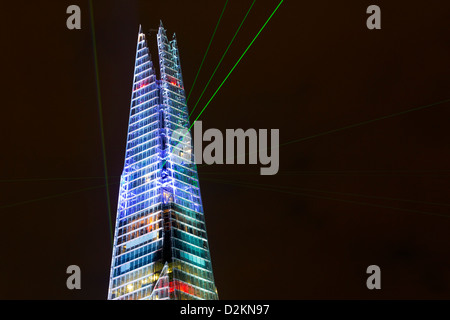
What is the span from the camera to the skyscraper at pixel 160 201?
106 metres

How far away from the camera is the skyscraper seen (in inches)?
4156

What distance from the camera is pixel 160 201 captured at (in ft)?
398

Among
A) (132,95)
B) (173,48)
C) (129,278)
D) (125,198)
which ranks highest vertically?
(173,48)

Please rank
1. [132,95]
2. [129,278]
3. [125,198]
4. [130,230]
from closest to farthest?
[129,278] < [130,230] < [125,198] < [132,95]

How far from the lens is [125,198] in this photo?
128750mm
